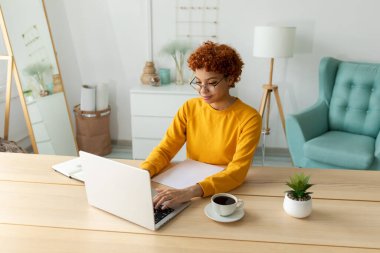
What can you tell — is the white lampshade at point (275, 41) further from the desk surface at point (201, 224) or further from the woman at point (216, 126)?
the desk surface at point (201, 224)

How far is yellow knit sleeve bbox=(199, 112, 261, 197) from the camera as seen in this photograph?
126 centimetres

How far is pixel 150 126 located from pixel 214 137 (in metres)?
1.89

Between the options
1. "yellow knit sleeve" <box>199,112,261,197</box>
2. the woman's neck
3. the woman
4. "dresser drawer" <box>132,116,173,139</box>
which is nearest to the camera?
"yellow knit sleeve" <box>199,112,261,197</box>

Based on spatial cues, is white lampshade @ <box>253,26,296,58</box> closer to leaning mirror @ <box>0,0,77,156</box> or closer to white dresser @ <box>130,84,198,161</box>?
→ white dresser @ <box>130,84,198,161</box>

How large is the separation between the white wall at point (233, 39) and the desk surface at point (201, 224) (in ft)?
7.13

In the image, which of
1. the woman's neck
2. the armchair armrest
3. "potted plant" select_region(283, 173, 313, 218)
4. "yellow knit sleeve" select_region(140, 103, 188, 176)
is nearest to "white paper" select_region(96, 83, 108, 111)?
the armchair armrest

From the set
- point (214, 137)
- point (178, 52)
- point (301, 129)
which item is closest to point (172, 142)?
point (214, 137)

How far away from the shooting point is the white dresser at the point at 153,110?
3.22 metres

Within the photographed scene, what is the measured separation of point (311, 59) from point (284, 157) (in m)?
A: 1.01

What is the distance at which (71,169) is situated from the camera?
146cm

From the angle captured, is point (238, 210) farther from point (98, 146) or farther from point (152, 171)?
point (98, 146)

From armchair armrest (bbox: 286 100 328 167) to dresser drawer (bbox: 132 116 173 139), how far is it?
110 cm

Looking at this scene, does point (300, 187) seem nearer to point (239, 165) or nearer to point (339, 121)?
point (239, 165)

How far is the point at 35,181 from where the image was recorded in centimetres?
138
